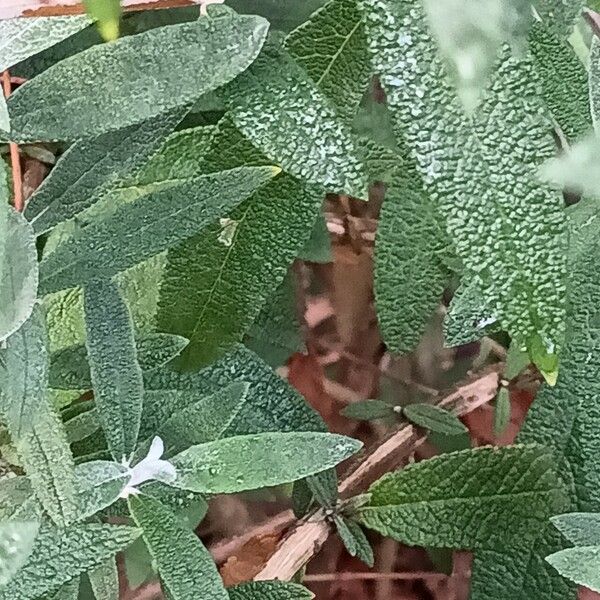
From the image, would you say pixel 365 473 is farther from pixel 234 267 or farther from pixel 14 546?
pixel 14 546

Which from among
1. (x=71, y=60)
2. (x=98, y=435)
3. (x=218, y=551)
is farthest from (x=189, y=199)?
(x=218, y=551)

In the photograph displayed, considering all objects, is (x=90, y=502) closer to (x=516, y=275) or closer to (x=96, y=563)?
(x=96, y=563)

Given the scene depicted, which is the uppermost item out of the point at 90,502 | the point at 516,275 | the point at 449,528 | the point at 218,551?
the point at 516,275

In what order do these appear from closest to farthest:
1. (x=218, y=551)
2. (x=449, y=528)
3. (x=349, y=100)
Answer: (x=349, y=100)
(x=449, y=528)
(x=218, y=551)

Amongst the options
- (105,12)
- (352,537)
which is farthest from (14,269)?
(352,537)

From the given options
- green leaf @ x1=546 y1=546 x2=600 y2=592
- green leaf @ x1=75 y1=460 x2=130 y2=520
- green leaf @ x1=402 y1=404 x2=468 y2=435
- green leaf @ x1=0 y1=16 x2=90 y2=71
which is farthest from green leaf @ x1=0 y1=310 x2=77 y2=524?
green leaf @ x1=402 y1=404 x2=468 y2=435

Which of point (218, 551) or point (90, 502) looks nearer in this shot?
point (90, 502)
